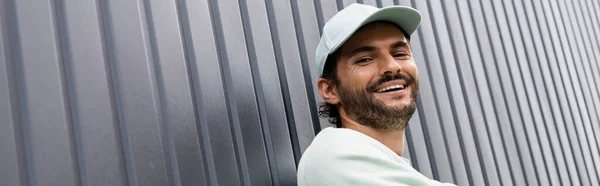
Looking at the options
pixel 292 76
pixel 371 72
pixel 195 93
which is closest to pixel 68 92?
pixel 195 93

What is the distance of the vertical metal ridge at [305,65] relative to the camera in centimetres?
259

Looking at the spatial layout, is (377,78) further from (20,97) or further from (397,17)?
(20,97)

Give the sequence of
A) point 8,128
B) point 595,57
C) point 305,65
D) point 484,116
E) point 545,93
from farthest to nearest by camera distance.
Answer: point 595,57 < point 545,93 < point 484,116 < point 305,65 < point 8,128

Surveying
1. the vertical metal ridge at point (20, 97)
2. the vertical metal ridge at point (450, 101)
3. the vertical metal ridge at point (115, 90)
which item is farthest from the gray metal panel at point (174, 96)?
the vertical metal ridge at point (450, 101)

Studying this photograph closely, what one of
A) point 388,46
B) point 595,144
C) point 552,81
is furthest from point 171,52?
point 595,144

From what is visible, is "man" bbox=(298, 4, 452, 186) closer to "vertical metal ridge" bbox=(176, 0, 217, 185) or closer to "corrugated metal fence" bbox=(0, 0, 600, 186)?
"corrugated metal fence" bbox=(0, 0, 600, 186)

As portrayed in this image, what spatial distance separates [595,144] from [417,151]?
2108mm

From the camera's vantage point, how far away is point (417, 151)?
2.99 m

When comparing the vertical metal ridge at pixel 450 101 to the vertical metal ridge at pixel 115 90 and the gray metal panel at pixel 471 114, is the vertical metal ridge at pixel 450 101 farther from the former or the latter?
the vertical metal ridge at pixel 115 90

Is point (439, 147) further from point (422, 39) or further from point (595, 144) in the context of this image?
point (595, 144)

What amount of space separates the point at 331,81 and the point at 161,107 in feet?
2.33

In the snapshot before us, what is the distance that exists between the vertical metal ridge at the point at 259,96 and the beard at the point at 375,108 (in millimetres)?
304

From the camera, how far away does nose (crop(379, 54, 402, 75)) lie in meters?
2.33

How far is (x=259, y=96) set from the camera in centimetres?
235
